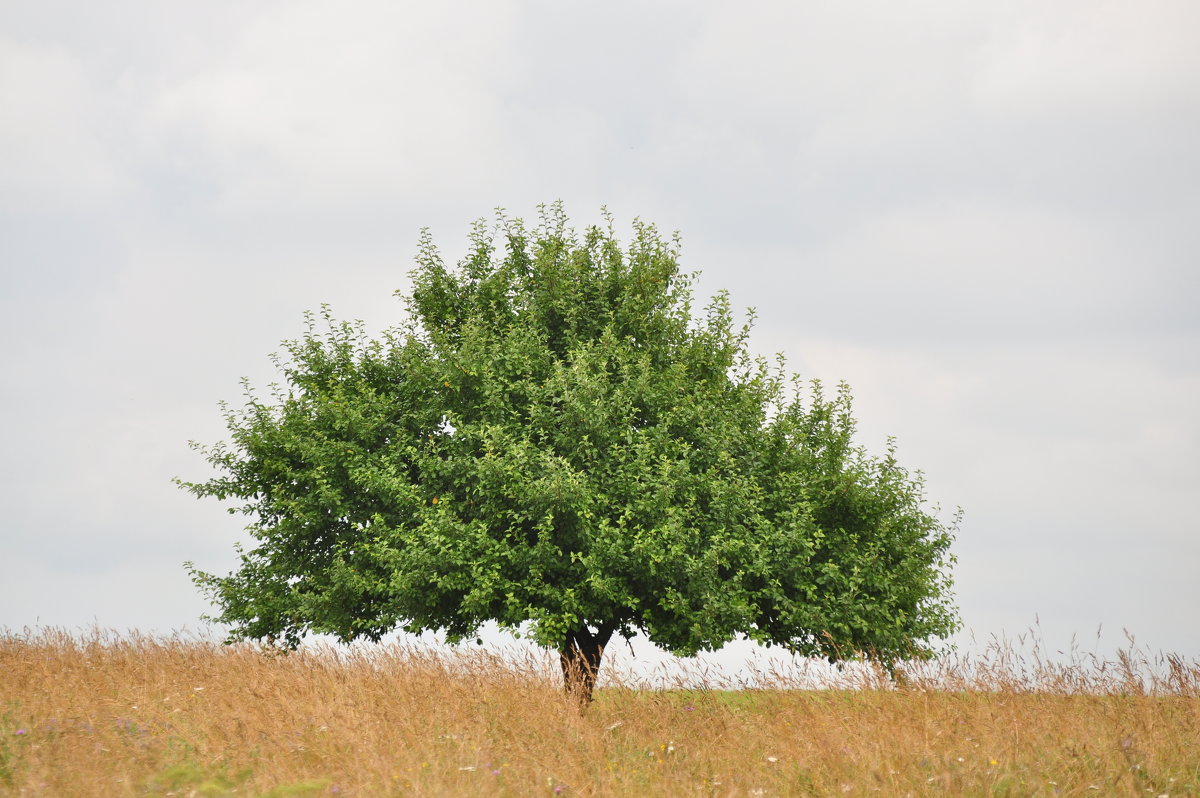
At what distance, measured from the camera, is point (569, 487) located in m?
15.9

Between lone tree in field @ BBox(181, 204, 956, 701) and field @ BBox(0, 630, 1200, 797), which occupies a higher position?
lone tree in field @ BBox(181, 204, 956, 701)

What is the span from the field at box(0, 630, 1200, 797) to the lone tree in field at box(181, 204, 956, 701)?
221 centimetres

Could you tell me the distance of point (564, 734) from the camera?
1159 cm

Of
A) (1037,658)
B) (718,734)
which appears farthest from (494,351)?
(1037,658)

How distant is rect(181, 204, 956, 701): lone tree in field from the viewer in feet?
54.9

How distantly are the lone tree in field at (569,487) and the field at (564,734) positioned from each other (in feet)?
7.27

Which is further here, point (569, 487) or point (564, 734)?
point (569, 487)

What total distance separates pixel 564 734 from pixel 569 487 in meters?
5.05

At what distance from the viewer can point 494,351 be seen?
18.9 metres

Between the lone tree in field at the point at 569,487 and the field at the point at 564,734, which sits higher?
the lone tree in field at the point at 569,487

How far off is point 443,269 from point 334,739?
13.6 metres

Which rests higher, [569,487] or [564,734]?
[569,487]

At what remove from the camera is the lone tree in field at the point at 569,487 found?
Result: 659 inches

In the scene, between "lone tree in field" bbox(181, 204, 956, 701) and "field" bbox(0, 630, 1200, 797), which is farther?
"lone tree in field" bbox(181, 204, 956, 701)
